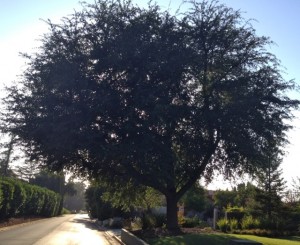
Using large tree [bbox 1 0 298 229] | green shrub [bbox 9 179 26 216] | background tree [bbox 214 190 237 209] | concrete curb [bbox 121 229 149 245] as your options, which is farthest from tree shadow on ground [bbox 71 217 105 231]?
large tree [bbox 1 0 298 229]

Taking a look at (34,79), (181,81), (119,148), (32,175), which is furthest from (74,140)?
(32,175)

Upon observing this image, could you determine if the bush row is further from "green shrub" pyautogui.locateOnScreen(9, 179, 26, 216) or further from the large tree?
the large tree

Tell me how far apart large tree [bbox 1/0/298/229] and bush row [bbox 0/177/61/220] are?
17.1 meters

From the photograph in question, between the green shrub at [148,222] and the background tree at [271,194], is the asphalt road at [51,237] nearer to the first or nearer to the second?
the green shrub at [148,222]

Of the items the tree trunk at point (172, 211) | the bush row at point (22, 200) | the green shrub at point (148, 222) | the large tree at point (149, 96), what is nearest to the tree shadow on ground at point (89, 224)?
the bush row at point (22, 200)

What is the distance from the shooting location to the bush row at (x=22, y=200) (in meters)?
38.0

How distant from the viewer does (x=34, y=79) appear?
67.8 feet

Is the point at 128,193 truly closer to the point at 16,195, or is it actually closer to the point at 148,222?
the point at 148,222

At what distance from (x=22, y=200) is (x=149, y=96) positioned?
98.5 feet

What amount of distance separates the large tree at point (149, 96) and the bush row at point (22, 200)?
17.1m

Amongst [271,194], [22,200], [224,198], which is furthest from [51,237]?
[224,198]

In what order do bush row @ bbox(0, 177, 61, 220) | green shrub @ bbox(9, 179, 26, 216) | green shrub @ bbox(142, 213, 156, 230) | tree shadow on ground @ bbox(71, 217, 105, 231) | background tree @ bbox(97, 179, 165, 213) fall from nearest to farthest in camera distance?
1. background tree @ bbox(97, 179, 165, 213)
2. green shrub @ bbox(142, 213, 156, 230)
3. bush row @ bbox(0, 177, 61, 220)
4. green shrub @ bbox(9, 179, 26, 216)
5. tree shadow on ground @ bbox(71, 217, 105, 231)

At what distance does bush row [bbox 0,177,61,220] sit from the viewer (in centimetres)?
3797

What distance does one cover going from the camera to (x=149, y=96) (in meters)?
18.4
